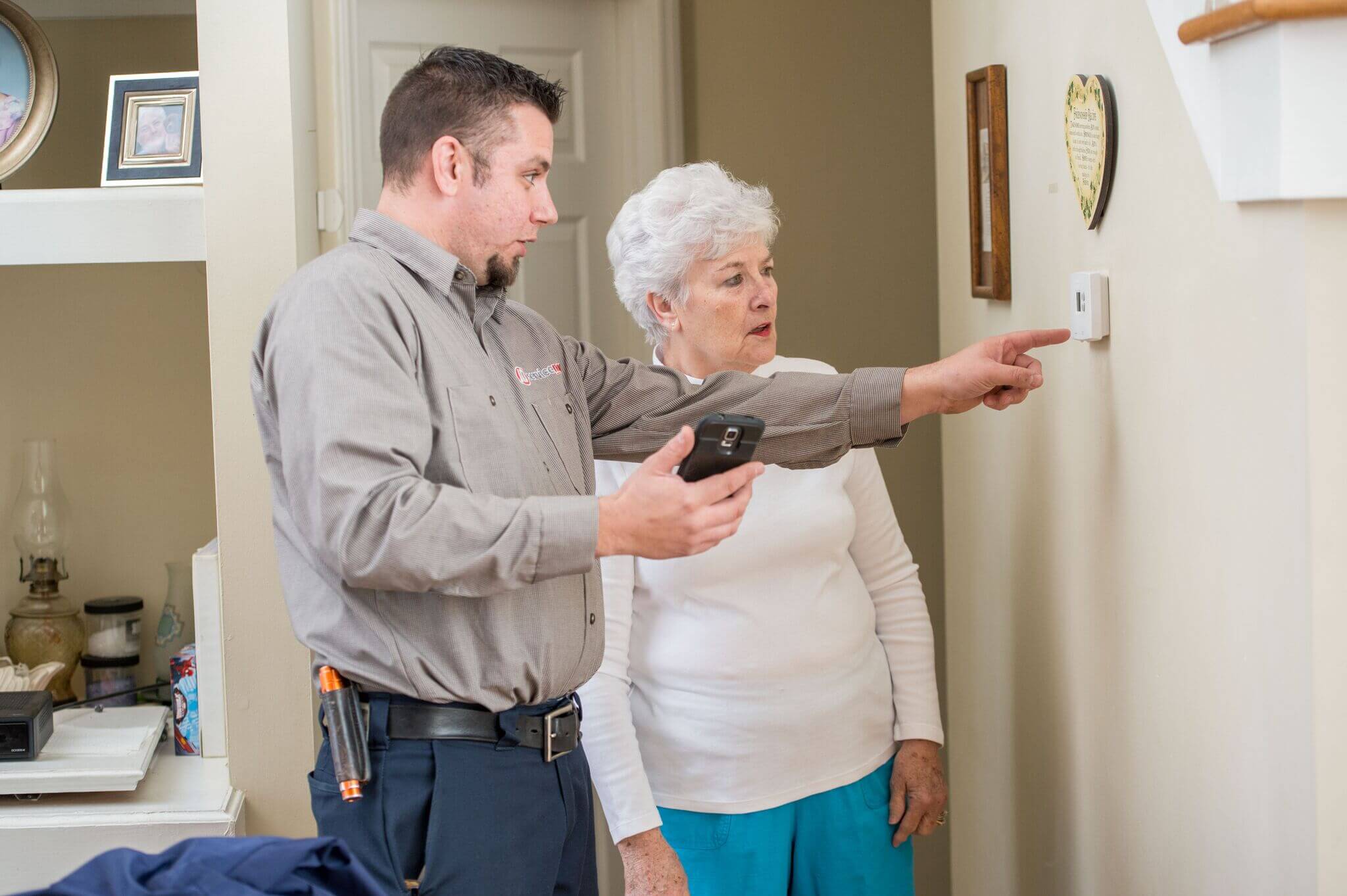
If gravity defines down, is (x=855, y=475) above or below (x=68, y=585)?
above

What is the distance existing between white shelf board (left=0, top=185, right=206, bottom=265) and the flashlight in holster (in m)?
1.03

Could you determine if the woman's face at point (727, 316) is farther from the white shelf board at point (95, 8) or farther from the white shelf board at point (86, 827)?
the white shelf board at point (95, 8)

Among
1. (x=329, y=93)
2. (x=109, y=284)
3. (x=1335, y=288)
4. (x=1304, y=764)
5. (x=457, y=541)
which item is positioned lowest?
(x=1304, y=764)

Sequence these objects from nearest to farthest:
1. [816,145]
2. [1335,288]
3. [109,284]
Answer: [1335,288] → [109,284] → [816,145]

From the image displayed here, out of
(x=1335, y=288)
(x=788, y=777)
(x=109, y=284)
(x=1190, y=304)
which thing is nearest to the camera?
(x=1335, y=288)

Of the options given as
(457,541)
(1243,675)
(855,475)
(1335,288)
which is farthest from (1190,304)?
(457,541)

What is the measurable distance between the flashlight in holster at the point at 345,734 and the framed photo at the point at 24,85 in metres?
1.43

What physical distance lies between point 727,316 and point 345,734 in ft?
3.07

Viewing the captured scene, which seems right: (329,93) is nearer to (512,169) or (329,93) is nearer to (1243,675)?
(512,169)

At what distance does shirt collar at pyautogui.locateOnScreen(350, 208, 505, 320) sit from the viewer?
1554 millimetres

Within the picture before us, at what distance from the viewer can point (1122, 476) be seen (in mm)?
1656

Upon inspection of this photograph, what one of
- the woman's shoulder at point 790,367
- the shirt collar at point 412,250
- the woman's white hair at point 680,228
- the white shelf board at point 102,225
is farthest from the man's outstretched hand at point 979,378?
the white shelf board at point 102,225

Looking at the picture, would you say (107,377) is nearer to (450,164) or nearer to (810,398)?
(450,164)

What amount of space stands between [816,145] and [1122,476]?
2.10 metres
